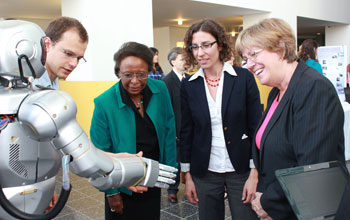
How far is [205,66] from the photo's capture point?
7.71 ft

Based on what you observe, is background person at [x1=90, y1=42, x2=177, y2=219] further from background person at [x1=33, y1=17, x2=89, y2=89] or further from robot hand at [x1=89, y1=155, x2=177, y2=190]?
robot hand at [x1=89, y1=155, x2=177, y2=190]

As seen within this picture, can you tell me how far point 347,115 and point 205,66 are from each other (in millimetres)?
4058

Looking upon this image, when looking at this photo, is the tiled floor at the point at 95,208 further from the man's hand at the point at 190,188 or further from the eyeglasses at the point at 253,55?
the eyeglasses at the point at 253,55

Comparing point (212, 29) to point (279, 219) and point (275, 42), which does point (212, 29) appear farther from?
point (279, 219)

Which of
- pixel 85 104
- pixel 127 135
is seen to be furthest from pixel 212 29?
pixel 85 104

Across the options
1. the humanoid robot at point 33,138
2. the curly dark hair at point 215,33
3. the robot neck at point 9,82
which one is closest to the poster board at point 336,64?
the curly dark hair at point 215,33

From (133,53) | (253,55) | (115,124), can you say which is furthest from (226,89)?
(115,124)

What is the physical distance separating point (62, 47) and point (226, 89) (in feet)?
3.53

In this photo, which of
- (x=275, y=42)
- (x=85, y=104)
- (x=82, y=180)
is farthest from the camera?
(x=85, y=104)

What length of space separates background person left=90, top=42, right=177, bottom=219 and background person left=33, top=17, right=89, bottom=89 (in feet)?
0.89

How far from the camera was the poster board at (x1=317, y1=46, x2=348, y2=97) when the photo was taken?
7.95m

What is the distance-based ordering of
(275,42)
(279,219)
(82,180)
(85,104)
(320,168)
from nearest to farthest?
(320,168)
(279,219)
(275,42)
(82,180)
(85,104)

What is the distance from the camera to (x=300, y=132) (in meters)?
1.50

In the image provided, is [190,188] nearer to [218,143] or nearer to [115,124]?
[218,143]
